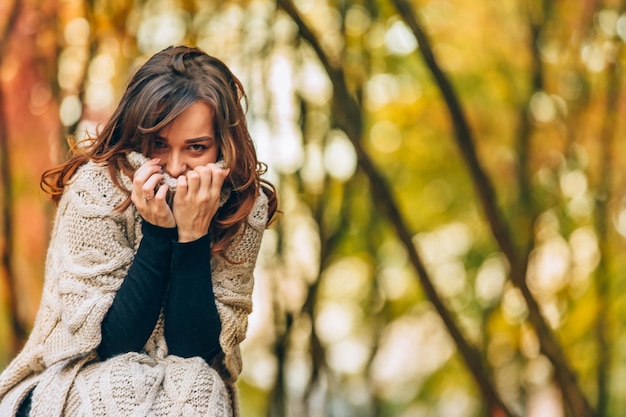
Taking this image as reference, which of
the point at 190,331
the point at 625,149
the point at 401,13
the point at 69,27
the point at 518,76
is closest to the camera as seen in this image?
the point at 190,331

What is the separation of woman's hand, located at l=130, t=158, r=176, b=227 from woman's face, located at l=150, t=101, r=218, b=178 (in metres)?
0.12

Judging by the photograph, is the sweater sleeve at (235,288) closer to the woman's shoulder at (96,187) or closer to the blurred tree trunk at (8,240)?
the woman's shoulder at (96,187)

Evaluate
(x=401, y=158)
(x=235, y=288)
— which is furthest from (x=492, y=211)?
(x=401, y=158)

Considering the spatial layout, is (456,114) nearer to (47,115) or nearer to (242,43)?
(242,43)

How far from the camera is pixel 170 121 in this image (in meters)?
2.61

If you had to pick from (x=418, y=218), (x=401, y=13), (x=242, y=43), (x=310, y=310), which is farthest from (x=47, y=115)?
(x=418, y=218)

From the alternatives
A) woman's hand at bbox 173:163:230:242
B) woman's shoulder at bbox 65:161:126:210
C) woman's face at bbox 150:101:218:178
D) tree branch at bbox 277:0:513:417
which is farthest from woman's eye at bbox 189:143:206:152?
tree branch at bbox 277:0:513:417

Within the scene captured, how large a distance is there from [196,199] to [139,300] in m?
0.29

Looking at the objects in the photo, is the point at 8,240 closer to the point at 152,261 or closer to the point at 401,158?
the point at 152,261

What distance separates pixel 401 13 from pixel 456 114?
0.51m

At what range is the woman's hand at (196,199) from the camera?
2.52m

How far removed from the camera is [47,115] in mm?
6938

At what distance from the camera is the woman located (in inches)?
96.9

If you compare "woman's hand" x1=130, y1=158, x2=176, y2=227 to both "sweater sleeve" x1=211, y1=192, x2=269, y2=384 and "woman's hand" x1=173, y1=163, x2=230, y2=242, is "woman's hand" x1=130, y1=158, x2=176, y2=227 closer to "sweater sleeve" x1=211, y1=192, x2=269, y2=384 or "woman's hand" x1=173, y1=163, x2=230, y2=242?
"woman's hand" x1=173, y1=163, x2=230, y2=242
